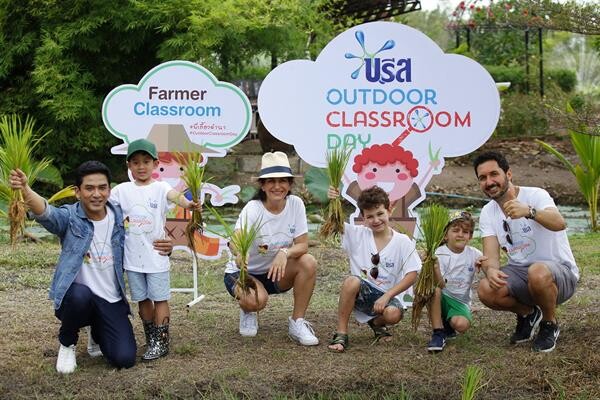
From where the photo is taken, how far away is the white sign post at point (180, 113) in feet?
22.2

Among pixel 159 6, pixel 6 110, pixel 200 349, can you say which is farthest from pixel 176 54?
pixel 200 349

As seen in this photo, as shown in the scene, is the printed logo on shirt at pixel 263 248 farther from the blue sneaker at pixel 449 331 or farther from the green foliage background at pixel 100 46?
the green foliage background at pixel 100 46

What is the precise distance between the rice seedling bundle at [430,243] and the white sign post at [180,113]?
204 cm

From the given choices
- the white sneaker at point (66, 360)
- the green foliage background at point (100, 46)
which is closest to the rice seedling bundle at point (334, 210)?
the white sneaker at point (66, 360)

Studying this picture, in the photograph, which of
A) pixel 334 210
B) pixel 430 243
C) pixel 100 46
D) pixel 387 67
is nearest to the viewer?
pixel 430 243

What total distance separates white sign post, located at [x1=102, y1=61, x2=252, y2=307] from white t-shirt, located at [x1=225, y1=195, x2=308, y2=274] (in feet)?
4.08

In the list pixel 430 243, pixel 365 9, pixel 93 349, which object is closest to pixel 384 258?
pixel 430 243

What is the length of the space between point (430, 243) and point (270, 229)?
96cm

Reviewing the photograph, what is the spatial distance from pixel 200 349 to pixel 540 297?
189cm

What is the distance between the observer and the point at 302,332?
5441 mm

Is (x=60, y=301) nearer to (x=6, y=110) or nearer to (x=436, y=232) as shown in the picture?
(x=436, y=232)

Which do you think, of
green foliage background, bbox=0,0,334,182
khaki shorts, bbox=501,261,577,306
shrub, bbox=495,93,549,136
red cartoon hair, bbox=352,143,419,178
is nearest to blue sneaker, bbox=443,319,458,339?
khaki shorts, bbox=501,261,577,306

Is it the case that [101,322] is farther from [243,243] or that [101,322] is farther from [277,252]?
[277,252]

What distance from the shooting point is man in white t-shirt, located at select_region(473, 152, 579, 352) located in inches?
201
